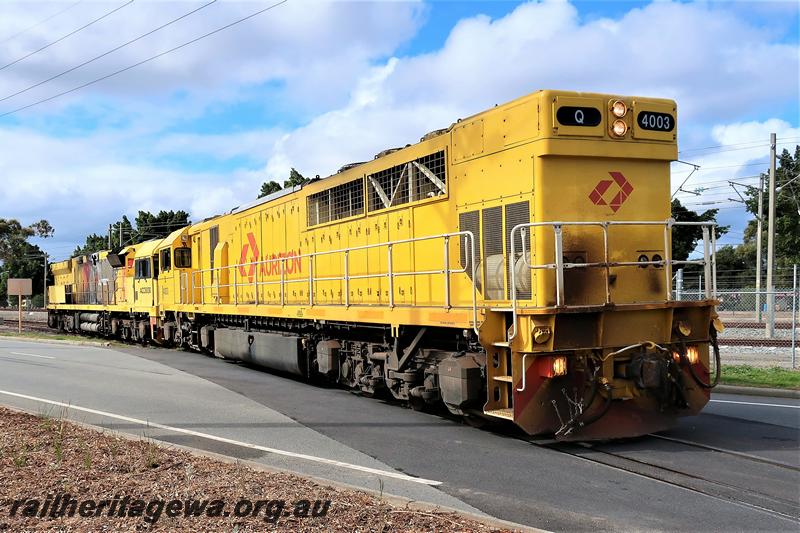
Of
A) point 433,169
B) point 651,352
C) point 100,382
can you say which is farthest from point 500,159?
point 100,382

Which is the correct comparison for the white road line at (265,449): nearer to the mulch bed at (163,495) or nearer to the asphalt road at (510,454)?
the asphalt road at (510,454)

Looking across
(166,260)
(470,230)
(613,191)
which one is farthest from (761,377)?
(166,260)

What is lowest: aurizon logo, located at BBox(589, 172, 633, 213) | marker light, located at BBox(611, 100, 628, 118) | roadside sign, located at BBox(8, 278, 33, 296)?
roadside sign, located at BBox(8, 278, 33, 296)

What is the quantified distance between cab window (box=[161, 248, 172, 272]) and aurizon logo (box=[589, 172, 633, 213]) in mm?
16100

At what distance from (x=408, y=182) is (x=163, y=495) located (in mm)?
6446

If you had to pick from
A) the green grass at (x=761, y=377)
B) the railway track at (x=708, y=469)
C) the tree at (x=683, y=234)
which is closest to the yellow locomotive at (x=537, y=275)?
the railway track at (x=708, y=469)

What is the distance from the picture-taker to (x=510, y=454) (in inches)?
301

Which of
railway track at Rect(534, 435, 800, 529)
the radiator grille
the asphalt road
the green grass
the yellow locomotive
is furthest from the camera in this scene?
the green grass

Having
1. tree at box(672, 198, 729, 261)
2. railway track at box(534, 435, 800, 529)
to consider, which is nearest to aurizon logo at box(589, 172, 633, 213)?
railway track at box(534, 435, 800, 529)

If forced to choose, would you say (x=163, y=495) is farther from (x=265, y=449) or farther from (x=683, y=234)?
(x=683, y=234)

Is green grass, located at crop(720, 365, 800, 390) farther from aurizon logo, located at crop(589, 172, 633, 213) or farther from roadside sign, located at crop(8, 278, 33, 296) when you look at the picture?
roadside sign, located at crop(8, 278, 33, 296)

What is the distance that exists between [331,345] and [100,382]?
5237mm

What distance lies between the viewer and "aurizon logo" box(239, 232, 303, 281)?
47.8 ft

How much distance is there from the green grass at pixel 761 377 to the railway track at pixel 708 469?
5.57 meters
